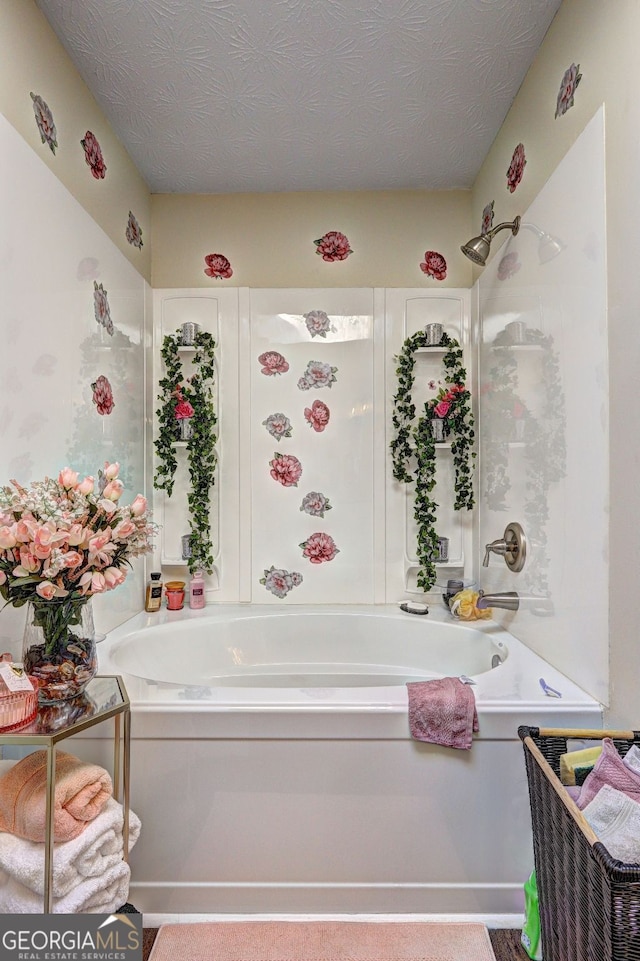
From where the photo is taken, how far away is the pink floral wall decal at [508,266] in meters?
2.14

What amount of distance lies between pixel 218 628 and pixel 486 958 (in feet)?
4.87

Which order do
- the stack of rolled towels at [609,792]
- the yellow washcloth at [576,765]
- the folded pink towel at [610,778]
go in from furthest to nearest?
the yellow washcloth at [576,765] < the folded pink towel at [610,778] < the stack of rolled towels at [609,792]

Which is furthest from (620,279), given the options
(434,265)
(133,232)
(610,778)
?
(133,232)

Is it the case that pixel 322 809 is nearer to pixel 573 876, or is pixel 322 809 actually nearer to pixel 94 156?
pixel 573 876

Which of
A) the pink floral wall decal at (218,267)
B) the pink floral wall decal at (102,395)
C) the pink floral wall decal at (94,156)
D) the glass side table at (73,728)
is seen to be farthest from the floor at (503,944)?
the pink floral wall decal at (218,267)

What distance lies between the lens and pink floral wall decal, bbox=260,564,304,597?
2779 mm

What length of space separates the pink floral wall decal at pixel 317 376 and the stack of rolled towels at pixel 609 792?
6.29 feet

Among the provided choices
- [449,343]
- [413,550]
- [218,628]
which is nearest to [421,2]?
[449,343]

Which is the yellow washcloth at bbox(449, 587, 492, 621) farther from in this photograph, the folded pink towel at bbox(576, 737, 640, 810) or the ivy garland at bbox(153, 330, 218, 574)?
the folded pink towel at bbox(576, 737, 640, 810)

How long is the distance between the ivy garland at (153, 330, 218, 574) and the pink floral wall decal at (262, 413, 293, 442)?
0.83 ft

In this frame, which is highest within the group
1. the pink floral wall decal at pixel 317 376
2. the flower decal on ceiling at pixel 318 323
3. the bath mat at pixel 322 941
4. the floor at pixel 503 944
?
the flower decal on ceiling at pixel 318 323

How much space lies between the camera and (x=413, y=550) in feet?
9.09

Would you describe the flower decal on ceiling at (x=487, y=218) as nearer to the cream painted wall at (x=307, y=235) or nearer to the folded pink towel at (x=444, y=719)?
the cream painted wall at (x=307, y=235)

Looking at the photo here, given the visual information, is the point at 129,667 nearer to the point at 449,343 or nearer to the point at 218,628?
the point at 218,628
